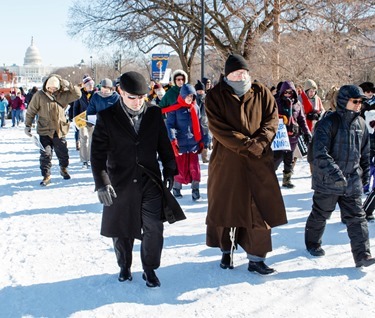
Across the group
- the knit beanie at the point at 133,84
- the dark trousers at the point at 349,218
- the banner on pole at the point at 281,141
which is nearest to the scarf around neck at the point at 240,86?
the knit beanie at the point at 133,84

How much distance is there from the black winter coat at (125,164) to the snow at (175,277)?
1.90ft

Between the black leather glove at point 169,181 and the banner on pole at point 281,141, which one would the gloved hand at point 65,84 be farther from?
the black leather glove at point 169,181

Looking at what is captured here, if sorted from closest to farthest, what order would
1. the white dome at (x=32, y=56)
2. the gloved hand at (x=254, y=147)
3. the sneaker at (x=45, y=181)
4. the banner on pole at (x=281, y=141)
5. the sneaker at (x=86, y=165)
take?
the gloved hand at (x=254, y=147) < the banner on pole at (x=281, y=141) < the sneaker at (x=45, y=181) < the sneaker at (x=86, y=165) < the white dome at (x=32, y=56)

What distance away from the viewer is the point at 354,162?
4.24 metres

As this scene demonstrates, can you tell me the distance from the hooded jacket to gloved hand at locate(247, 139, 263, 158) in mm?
677

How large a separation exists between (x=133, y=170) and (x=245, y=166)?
0.98 m

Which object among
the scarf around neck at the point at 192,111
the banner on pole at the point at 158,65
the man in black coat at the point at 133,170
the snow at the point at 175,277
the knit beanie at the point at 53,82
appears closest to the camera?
the snow at the point at 175,277

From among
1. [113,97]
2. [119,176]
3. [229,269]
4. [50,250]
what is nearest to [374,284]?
[229,269]

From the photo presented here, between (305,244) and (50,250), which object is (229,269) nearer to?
(305,244)

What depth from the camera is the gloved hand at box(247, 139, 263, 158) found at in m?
3.81

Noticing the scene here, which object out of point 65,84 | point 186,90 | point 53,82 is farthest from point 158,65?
point 186,90

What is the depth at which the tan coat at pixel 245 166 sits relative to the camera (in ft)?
13.0

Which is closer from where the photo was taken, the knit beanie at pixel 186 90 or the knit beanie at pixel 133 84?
the knit beanie at pixel 133 84

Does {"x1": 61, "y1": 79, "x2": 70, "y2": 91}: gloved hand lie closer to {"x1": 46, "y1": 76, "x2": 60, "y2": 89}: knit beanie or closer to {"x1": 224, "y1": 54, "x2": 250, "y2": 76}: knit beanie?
{"x1": 46, "y1": 76, "x2": 60, "y2": 89}: knit beanie
